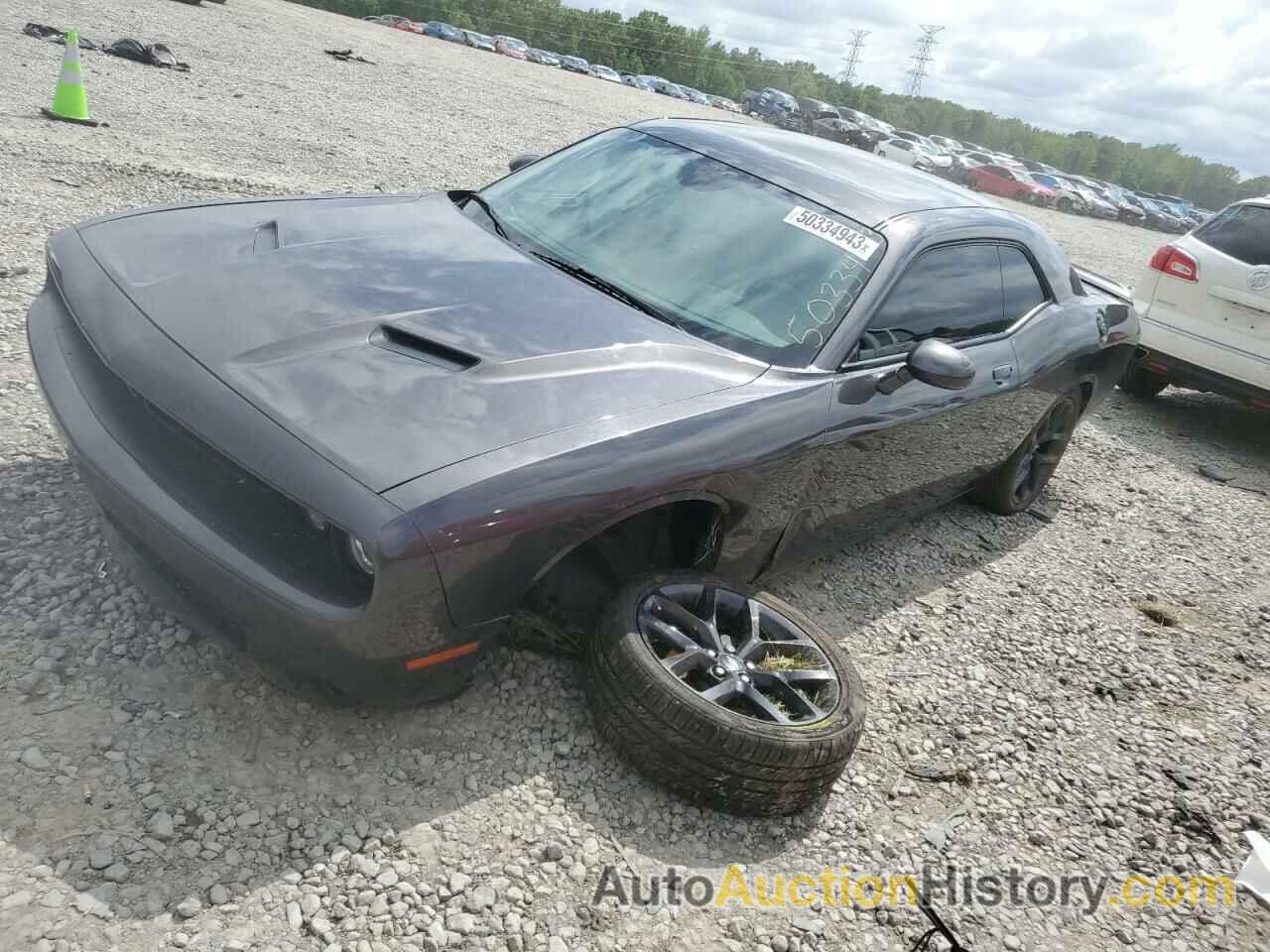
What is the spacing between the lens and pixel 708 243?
10.8 ft

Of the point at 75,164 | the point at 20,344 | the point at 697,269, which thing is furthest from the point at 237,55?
the point at 697,269

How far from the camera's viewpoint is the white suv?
6.44 meters

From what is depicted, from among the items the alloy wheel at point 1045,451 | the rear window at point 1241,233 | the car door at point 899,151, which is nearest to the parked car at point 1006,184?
the car door at point 899,151

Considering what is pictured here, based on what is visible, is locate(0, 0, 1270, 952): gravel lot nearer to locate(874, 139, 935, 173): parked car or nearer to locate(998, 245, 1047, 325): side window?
locate(998, 245, 1047, 325): side window

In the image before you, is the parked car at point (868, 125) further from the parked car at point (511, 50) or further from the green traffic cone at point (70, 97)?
the green traffic cone at point (70, 97)

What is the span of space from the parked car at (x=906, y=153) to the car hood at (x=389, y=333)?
3317cm

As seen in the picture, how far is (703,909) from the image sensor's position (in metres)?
2.33

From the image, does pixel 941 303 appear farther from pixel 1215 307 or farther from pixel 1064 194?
pixel 1064 194

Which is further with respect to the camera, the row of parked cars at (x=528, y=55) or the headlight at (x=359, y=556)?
the row of parked cars at (x=528, y=55)

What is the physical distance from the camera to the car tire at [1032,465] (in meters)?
4.76

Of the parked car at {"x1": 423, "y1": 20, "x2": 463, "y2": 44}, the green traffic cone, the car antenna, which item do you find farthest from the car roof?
the parked car at {"x1": 423, "y1": 20, "x2": 463, "y2": 44}

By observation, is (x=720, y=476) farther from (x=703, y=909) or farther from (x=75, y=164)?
(x=75, y=164)

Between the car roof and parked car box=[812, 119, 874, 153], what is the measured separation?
34695 mm

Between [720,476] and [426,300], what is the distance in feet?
3.29
